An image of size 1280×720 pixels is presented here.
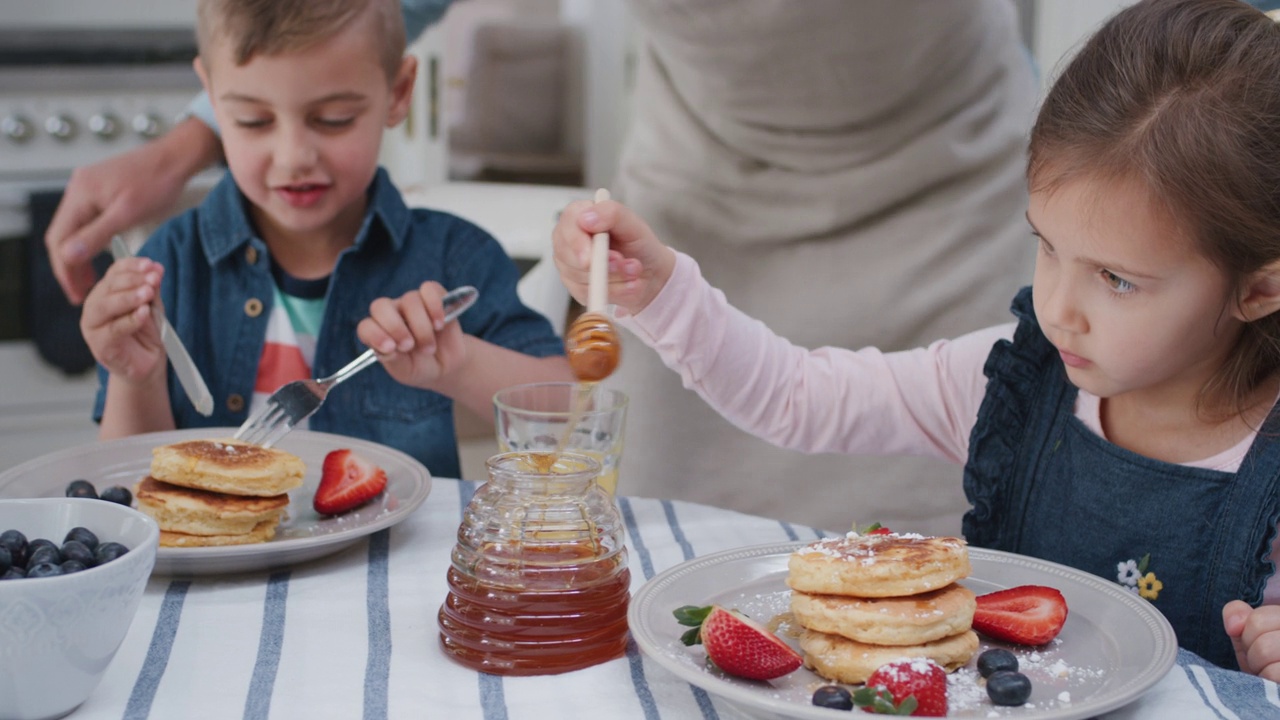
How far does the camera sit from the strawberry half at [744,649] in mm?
834

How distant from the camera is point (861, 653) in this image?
86cm

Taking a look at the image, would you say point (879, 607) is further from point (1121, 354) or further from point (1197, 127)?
point (1197, 127)

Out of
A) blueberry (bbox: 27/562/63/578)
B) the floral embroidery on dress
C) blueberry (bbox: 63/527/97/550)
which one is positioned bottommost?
the floral embroidery on dress

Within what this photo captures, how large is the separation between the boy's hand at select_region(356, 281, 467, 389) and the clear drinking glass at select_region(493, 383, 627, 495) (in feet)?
0.82

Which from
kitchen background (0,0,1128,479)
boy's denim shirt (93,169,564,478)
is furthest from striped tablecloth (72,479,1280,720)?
kitchen background (0,0,1128,479)

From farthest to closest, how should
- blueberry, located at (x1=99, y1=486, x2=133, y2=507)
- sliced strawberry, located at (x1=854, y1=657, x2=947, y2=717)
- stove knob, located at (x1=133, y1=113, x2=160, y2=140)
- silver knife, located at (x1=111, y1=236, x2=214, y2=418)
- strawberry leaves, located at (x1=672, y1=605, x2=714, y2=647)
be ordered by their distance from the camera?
stove knob, located at (x1=133, y1=113, x2=160, y2=140) < silver knife, located at (x1=111, y1=236, x2=214, y2=418) < blueberry, located at (x1=99, y1=486, x2=133, y2=507) < strawberry leaves, located at (x1=672, y1=605, x2=714, y2=647) < sliced strawberry, located at (x1=854, y1=657, x2=947, y2=717)

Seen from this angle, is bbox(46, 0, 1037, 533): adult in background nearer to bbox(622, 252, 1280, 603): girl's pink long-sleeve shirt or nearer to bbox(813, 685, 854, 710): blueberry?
bbox(622, 252, 1280, 603): girl's pink long-sleeve shirt

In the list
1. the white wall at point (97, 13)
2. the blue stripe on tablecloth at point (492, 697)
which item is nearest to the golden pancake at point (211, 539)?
the blue stripe on tablecloth at point (492, 697)

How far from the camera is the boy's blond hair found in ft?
5.32

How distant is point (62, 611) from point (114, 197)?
1.07 meters

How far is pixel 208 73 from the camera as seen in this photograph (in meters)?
1.73

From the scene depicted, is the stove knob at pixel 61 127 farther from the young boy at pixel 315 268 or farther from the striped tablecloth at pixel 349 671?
the striped tablecloth at pixel 349 671

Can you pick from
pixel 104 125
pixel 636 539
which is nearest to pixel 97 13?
pixel 104 125

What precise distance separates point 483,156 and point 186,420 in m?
3.73
